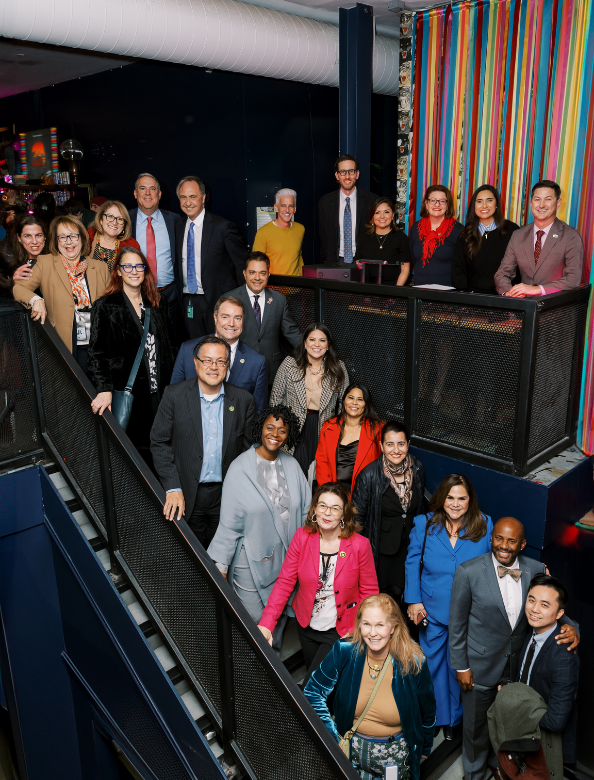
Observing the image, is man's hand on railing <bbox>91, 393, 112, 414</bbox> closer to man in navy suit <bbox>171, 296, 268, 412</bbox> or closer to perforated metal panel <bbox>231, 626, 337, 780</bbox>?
man in navy suit <bbox>171, 296, 268, 412</bbox>

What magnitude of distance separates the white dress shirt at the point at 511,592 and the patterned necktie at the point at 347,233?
3.00 m

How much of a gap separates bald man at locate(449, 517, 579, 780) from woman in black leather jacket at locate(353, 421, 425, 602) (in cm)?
47

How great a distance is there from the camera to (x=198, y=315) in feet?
17.4

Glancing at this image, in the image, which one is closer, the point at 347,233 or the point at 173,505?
the point at 173,505

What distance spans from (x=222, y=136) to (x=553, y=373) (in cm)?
406

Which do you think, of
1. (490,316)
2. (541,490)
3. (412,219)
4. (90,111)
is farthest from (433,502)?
(90,111)

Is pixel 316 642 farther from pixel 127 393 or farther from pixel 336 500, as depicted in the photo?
pixel 127 393

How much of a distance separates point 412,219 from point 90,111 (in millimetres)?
4674

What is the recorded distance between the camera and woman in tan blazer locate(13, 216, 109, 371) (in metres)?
4.05

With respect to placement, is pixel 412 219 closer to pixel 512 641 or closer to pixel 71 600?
pixel 512 641

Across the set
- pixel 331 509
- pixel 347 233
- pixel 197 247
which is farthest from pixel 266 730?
pixel 347 233

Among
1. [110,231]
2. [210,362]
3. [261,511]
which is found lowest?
[261,511]

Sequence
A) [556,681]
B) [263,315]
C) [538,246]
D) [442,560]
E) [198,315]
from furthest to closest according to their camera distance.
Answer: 1. [198,315]
2. [263,315]
3. [538,246]
4. [442,560]
5. [556,681]

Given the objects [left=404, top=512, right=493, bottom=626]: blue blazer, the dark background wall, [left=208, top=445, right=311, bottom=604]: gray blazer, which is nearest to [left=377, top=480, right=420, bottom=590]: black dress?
[left=404, top=512, right=493, bottom=626]: blue blazer
